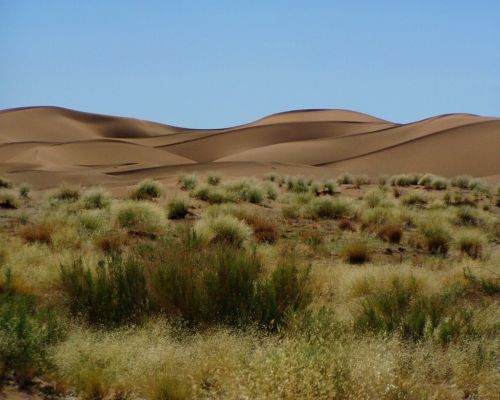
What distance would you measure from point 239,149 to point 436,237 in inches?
4073

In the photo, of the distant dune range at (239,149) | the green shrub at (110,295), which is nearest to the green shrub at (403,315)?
the green shrub at (110,295)

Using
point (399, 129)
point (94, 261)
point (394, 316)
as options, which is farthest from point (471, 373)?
point (399, 129)

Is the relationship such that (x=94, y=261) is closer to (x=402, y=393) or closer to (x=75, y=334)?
(x=75, y=334)

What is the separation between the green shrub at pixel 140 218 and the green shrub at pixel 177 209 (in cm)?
144

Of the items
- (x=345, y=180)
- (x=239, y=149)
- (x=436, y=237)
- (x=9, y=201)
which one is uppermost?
(x=239, y=149)

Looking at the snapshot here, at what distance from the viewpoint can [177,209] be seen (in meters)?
21.5

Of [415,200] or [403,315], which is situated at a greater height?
[415,200]

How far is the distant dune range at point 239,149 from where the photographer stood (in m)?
59.9

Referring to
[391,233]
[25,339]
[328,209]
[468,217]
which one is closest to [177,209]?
[328,209]

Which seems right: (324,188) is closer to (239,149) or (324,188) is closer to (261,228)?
(261,228)

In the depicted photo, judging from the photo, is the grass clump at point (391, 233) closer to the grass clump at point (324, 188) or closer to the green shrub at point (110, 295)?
the green shrub at point (110, 295)

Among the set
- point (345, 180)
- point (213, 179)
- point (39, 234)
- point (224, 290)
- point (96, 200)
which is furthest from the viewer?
point (345, 180)

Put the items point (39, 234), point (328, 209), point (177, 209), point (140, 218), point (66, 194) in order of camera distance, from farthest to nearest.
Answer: point (66, 194) → point (328, 209) → point (177, 209) → point (140, 218) → point (39, 234)

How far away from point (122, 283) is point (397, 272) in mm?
4939
